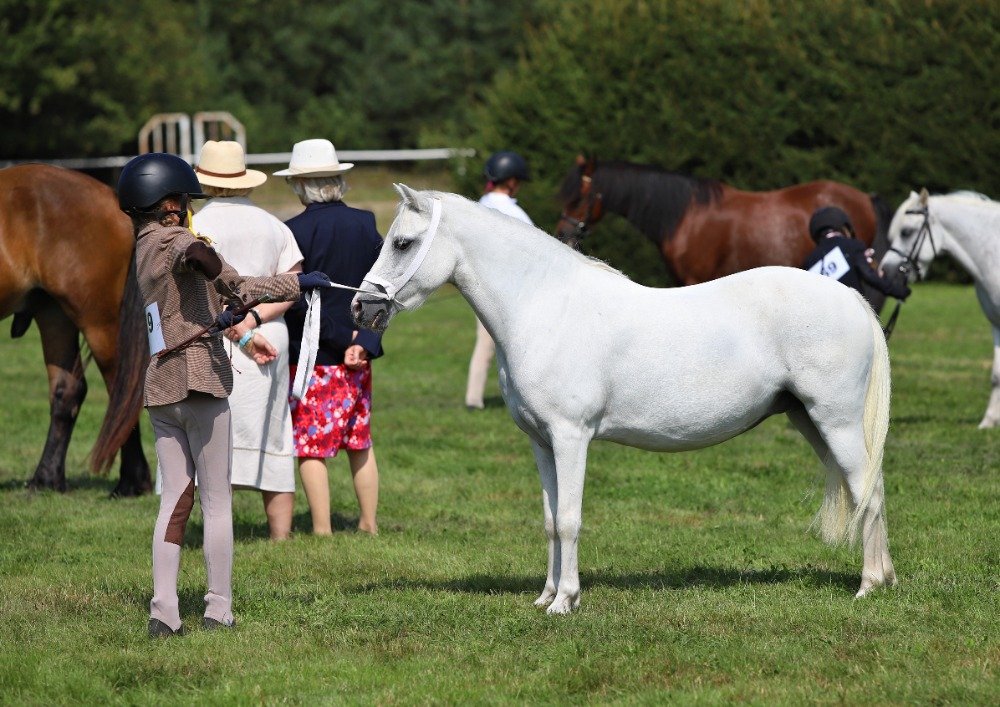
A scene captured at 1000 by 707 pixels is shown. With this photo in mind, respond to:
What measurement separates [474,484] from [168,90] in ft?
118

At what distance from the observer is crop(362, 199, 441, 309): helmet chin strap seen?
556cm

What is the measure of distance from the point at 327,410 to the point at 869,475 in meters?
2.95

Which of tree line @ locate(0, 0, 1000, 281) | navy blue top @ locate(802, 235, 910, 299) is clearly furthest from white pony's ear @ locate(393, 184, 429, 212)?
tree line @ locate(0, 0, 1000, 281)

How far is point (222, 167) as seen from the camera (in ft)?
23.0

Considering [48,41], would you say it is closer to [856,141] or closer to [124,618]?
[856,141]

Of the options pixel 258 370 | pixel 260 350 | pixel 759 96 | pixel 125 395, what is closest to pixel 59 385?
pixel 125 395

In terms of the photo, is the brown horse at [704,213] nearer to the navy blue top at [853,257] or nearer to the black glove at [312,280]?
the navy blue top at [853,257]

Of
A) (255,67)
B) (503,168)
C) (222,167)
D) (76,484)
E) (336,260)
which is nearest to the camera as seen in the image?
(222,167)

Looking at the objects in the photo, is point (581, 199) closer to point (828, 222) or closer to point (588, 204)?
point (588, 204)

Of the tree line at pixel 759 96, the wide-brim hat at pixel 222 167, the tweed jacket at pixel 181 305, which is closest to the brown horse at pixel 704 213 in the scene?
the wide-brim hat at pixel 222 167

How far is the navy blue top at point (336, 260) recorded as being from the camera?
7.27 m

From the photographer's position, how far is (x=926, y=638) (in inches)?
210

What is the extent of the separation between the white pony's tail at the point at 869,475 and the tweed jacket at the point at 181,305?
2.51 meters

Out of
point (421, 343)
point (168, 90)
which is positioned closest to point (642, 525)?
point (421, 343)
